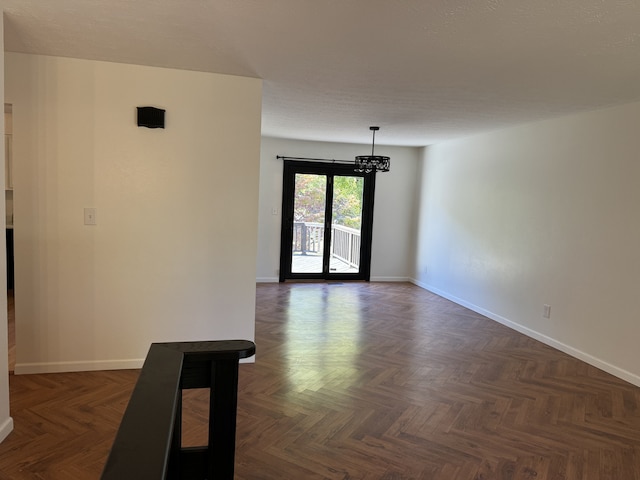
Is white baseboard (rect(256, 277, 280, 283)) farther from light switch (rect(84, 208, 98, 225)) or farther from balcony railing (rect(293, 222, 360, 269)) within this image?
light switch (rect(84, 208, 98, 225))

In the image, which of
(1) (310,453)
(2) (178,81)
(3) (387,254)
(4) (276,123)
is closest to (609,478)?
(1) (310,453)

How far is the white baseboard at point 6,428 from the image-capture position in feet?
7.64

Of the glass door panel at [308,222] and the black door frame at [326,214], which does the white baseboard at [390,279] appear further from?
the glass door panel at [308,222]

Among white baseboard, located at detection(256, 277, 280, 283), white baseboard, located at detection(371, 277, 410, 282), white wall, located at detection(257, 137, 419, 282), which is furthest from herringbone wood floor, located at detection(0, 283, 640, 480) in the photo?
white baseboard, located at detection(371, 277, 410, 282)

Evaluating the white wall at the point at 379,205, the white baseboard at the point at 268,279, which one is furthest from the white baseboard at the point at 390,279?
the white baseboard at the point at 268,279

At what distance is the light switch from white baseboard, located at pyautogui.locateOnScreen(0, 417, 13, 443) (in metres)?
1.31

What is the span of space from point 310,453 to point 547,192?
3487mm

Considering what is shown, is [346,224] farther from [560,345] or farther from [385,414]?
[385,414]

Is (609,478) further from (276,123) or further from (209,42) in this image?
(276,123)

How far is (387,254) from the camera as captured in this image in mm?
7477

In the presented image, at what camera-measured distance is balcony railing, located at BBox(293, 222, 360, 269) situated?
718 centimetres

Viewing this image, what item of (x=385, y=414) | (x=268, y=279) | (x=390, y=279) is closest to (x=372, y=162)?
(x=385, y=414)

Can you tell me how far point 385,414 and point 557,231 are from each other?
2.66m

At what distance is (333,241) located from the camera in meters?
7.33
